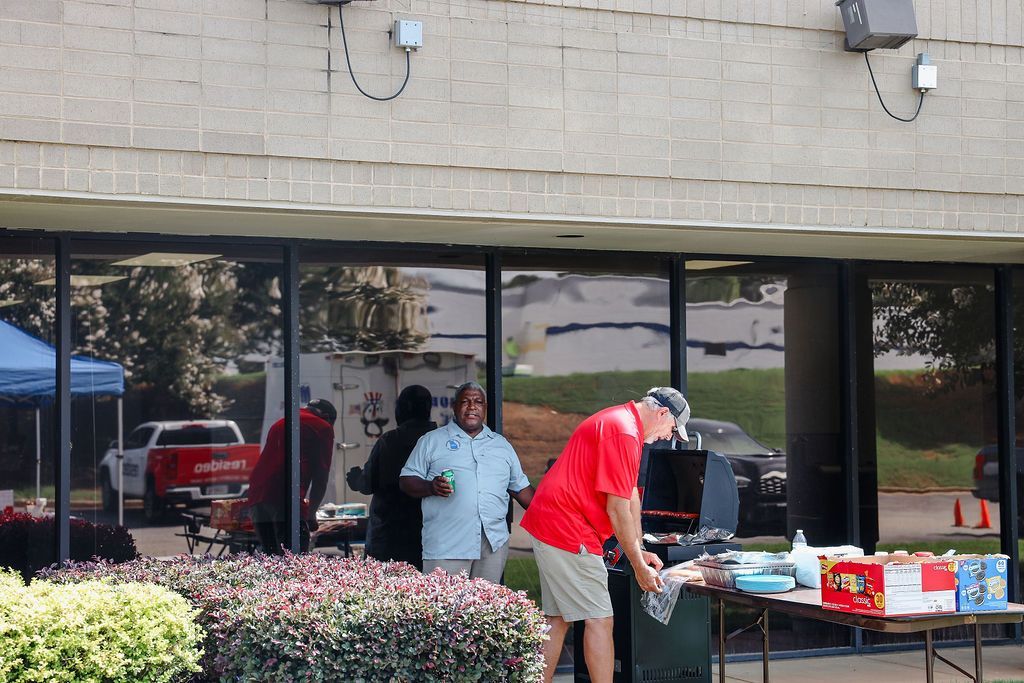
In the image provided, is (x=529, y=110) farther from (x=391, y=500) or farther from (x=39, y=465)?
(x=39, y=465)

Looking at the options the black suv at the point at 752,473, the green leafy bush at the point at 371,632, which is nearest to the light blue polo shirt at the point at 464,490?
the green leafy bush at the point at 371,632

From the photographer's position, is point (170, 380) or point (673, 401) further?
point (170, 380)

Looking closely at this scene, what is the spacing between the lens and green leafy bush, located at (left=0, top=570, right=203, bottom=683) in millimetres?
5520

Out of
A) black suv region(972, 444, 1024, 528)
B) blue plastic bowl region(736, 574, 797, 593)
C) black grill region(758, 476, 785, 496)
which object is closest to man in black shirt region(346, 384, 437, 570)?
blue plastic bowl region(736, 574, 797, 593)

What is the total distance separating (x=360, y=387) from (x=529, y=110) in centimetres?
228

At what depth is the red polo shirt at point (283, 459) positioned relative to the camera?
340 inches

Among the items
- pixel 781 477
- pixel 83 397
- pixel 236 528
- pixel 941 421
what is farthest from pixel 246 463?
pixel 941 421

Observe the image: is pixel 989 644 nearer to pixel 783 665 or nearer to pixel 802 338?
pixel 783 665

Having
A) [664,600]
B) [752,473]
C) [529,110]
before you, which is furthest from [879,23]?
[664,600]

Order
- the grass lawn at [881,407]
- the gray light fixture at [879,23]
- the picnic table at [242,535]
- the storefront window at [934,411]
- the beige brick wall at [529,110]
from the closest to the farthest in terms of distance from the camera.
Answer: the beige brick wall at [529,110]
the gray light fixture at [879,23]
the picnic table at [242,535]
the grass lawn at [881,407]
the storefront window at [934,411]

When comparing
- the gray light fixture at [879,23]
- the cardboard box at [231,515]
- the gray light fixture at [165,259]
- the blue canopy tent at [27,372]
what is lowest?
the cardboard box at [231,515]

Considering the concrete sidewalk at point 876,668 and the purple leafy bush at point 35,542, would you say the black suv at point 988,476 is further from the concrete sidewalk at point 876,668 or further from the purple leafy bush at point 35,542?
the purple leafy bush at point 35,542

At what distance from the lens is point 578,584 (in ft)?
23.9

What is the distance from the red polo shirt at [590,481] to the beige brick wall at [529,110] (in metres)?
1.50
